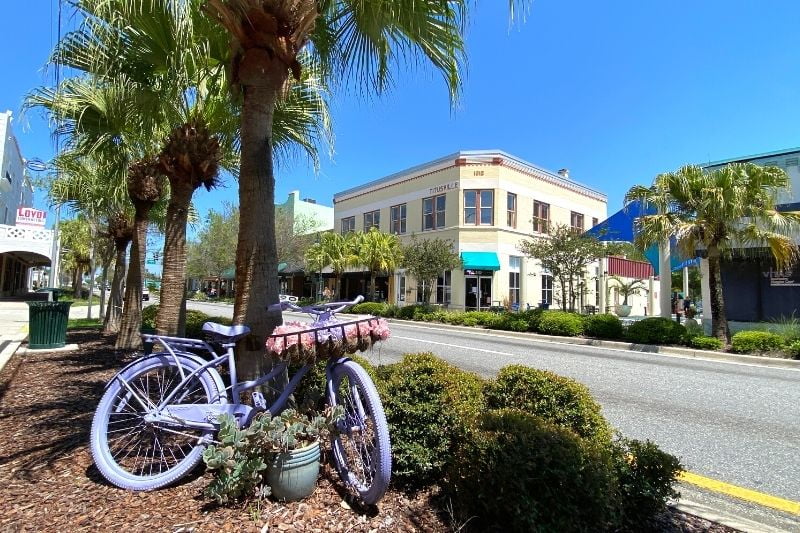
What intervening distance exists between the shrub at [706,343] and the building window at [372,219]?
23339 mm

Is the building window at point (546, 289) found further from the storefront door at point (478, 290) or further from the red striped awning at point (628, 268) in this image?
the red striped awning at point (628, 268)

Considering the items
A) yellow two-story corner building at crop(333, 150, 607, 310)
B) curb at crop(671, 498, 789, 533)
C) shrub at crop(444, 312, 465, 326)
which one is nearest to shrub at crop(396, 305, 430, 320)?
shrub at crop(444, 312, 465, 326)

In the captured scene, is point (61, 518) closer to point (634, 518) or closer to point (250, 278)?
point (250, 278)

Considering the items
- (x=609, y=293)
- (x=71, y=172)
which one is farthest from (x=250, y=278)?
(x=609, y=293)

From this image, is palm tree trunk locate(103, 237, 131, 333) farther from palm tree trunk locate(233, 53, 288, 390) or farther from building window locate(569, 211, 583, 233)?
building window locate(569, 211, 583, 233)

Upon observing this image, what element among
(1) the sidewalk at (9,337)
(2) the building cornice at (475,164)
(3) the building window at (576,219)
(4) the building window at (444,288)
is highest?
(2) the building cornice at (475,164)

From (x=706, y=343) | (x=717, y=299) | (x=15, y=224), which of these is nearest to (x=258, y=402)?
(x=706, y=343)

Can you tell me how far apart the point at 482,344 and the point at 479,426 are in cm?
1102

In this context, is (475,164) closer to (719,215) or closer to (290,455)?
(719,215)

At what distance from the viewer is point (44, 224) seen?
30.4 m

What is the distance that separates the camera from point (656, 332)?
14.0 meters

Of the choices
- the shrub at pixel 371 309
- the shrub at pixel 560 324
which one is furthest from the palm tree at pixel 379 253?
the shrub at pixel 560 324

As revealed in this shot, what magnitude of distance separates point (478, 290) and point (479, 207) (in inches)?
192

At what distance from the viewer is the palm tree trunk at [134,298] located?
894 cm
